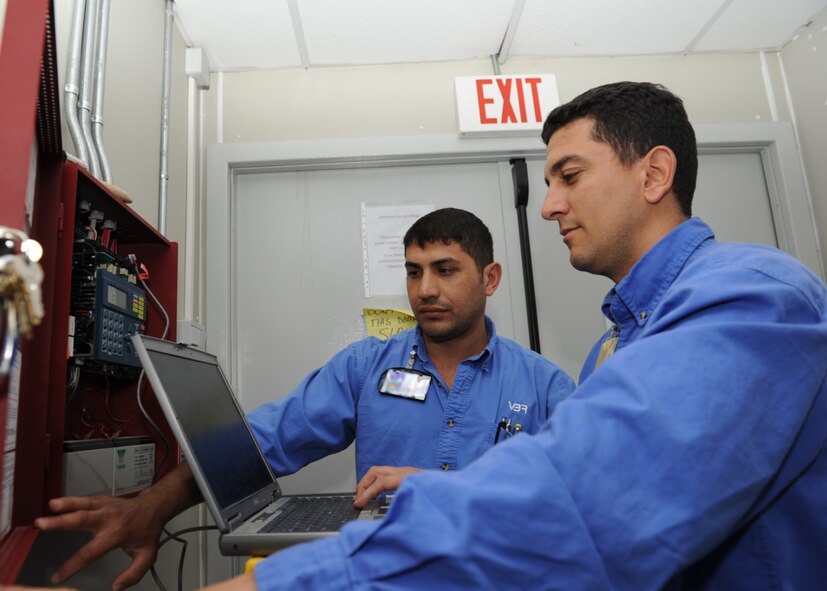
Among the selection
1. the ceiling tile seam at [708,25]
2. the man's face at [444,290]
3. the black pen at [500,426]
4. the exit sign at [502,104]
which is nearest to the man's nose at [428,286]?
the man's face at [444,290]

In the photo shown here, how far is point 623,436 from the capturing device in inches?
19.1

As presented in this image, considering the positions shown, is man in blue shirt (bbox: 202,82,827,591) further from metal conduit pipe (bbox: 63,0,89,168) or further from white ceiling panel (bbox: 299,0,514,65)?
white ceiling panel (bbox: 299,0,514,65)

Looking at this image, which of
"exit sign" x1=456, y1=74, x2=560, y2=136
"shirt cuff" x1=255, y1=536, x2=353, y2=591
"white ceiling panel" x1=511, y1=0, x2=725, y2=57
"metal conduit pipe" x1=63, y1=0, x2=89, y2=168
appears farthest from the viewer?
"exit sign" x1=456, y1=74, x2=560, y2=136

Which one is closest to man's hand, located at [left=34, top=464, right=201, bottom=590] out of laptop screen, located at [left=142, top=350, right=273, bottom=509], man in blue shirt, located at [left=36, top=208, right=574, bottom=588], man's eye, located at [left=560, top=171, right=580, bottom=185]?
laptop screen, located at [left=142, top=350, right=273, bottom=509]

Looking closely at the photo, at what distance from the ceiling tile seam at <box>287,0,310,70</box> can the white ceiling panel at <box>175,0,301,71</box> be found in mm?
13

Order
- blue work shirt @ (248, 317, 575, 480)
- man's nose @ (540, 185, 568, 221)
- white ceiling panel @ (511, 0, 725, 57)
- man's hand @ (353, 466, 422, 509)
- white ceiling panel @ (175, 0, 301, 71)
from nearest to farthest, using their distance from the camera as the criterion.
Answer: man's hand @ (353, 466, 422, 509) → man's nose @ (540, 185, 568, 221) → blue work shirt @ (248, 317, 575, 480) → white ceiling panel @ (175, 0, 301, 71) → white ceiling panel @ (511, 0, 725, 57)

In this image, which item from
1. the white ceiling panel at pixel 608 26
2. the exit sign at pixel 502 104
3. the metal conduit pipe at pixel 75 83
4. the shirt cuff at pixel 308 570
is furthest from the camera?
the exit sign at pixel 502 104

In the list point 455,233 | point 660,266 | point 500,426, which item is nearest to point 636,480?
point 660,266

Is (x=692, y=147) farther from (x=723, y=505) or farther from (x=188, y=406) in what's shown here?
(x=188, y=406)

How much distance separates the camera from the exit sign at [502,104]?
6.71 ft

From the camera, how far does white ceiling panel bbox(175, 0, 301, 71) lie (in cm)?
183

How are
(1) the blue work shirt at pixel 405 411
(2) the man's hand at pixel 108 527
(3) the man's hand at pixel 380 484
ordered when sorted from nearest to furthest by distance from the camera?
(2) the man's hand at pixel 108 527 < (3) the man's hand at pixel 380 484 < (1) the blue work shirt at pixel 405 411

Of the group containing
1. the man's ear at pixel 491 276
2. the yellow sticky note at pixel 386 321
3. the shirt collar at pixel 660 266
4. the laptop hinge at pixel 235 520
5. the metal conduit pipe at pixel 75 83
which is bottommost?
the laptop hinge at pixel 235 520

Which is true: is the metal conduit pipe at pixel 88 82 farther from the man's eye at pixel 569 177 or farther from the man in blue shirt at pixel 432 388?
the man's eye at pixel 569 177
